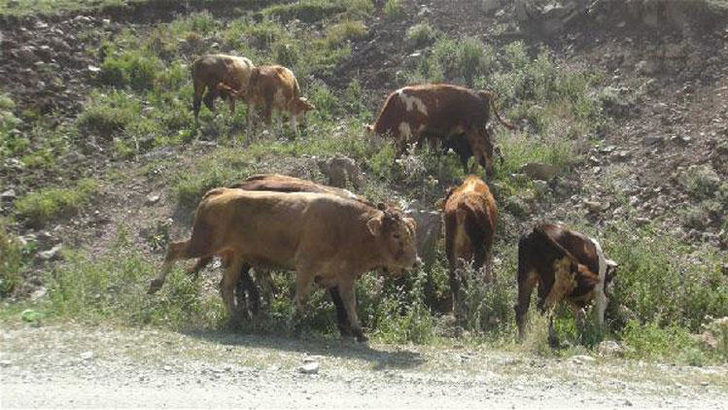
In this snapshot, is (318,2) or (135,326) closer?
(135,326)

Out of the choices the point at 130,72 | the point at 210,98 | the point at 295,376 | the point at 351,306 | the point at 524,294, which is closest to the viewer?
the point at 295,376

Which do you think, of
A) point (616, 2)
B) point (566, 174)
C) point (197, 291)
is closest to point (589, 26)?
point (616, 2)

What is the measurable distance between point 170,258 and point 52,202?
4967 mm

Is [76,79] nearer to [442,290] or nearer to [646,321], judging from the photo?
[442,290]

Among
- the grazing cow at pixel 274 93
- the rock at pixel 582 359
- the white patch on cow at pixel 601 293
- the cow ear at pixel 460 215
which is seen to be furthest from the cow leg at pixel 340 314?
the grazing cow at pixel 274 93

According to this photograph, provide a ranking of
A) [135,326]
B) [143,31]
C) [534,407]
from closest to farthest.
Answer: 1. [534,407]
2. [135,326]
3. [143,31]

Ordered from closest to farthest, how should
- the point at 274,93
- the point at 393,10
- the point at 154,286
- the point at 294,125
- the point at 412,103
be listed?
the point at 154,286 → the point at 412,103 → the point at 294,125 → the point at 274,93 → the point at 393,10

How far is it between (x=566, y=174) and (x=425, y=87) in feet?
9.61

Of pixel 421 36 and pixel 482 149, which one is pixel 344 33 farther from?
pixel 482 149

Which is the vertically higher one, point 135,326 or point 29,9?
point 29,9

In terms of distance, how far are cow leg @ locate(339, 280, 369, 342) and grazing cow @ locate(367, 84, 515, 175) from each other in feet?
19.3

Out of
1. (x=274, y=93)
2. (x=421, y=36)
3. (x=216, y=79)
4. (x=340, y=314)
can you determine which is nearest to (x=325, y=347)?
(x=340, y=314)

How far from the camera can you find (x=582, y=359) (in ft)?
32.1

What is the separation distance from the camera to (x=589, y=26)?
21.1 metres
